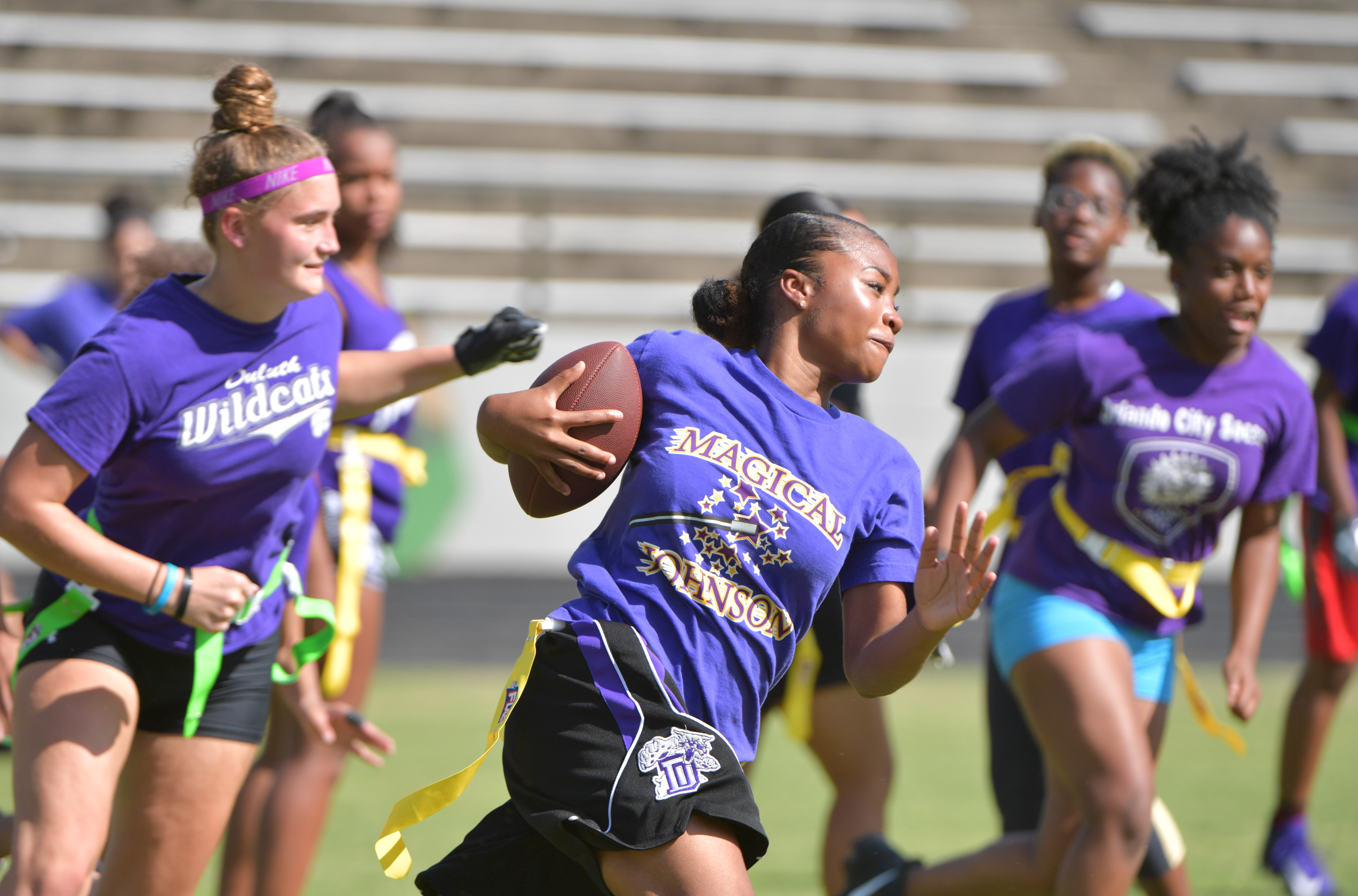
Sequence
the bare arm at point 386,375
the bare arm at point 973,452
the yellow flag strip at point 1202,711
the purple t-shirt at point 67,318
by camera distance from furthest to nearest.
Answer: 1. the purple t-shirt at point 67,318
2. the yellow flag strip at point 1202,711
3. the bare arm at point 973,452
4. the bare arm at point 386,375

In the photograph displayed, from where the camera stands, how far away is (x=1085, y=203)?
4.63 meters

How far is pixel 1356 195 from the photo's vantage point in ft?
56.5

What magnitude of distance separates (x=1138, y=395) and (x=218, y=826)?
2.42 meters

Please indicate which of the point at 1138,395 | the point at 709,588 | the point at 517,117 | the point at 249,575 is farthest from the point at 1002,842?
the point at 517,117

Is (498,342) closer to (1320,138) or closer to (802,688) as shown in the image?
(802,688)

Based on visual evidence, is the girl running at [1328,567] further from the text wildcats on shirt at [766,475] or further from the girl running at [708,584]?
the text wildcats on shirt at [766,475]

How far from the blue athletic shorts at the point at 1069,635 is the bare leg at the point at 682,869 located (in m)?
1.54

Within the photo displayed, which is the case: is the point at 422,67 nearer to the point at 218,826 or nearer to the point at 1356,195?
the point at 1356,195

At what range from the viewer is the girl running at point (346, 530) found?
4.04m

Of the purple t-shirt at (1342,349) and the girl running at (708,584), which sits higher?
the purple t-shirt at (1342,349)

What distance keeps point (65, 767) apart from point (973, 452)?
229 centimetres

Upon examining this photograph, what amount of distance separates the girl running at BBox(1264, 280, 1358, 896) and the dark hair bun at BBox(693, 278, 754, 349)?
10.4 feet

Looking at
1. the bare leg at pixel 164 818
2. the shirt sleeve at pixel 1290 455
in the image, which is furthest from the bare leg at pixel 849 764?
the bare leg at pixel 164 818

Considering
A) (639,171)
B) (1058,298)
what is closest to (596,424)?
(1058,298)
